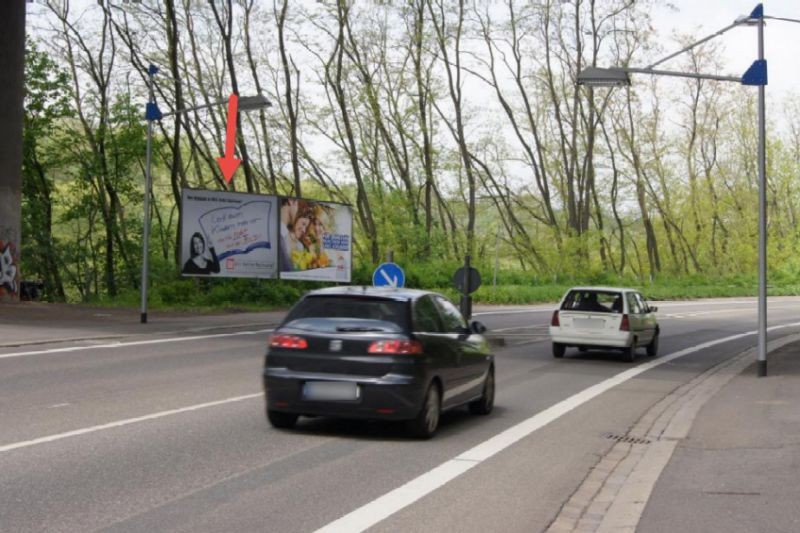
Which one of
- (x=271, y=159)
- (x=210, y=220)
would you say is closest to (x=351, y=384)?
(x=210, y=220)

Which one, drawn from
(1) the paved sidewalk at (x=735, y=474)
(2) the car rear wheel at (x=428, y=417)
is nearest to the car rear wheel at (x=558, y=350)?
(1) the paved sidewalk at (x=735, y=474)

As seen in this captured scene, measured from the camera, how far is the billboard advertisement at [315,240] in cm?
3894

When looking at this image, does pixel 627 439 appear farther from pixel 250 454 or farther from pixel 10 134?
pixel 10 134

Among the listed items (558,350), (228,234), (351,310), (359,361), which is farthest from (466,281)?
(228,234)

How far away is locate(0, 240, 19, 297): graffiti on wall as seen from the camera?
34688 mm

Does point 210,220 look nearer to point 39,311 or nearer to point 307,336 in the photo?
point 39,311

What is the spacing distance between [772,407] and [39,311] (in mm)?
23332

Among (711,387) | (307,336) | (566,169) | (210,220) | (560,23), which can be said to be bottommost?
(711,387)

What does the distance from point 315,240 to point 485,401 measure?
27731mm

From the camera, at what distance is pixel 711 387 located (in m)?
17.5

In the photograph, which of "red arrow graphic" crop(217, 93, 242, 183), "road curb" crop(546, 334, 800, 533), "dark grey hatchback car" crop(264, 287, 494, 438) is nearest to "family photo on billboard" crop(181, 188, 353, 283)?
"red arrow graphic" crop(217, 93, 242, 183)

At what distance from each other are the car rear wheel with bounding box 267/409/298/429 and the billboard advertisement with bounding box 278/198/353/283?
27.7 metres

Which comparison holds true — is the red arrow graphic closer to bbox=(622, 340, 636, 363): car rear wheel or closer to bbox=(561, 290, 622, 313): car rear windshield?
bbox=(561, 290, 622, 313): car rear windshield

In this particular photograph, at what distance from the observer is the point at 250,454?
31.0ft
